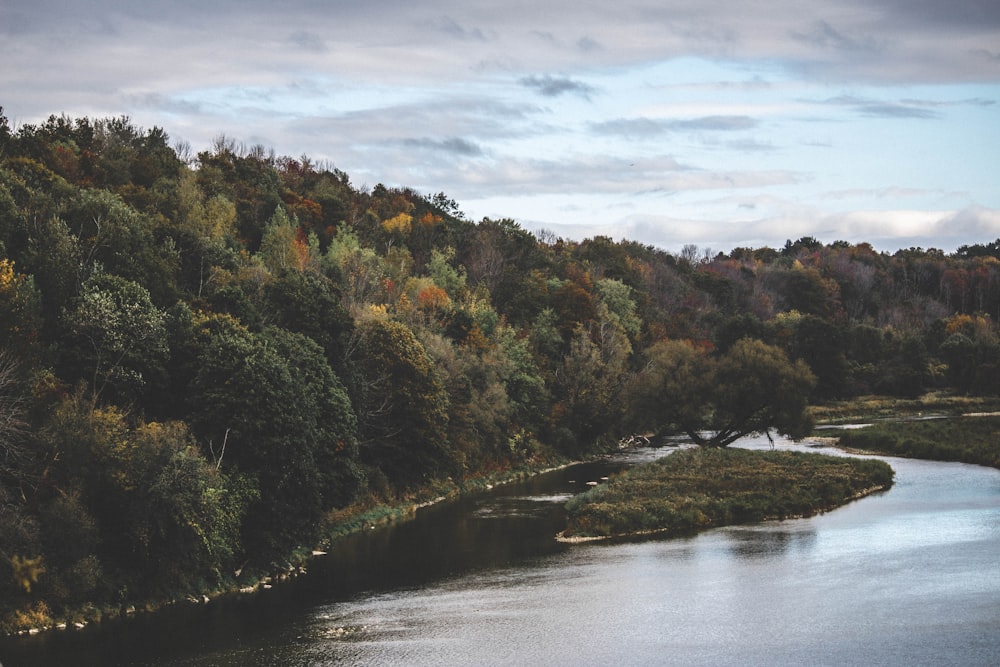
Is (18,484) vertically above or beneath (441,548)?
above

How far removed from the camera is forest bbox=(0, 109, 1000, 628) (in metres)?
45.7

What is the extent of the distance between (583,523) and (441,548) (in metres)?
8.35

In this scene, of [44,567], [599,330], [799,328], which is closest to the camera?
[44,567]

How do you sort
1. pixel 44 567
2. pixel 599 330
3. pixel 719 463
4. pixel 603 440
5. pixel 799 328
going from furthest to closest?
pixel 799 328
pixel 599 330
pixel 603 440
pixel 719 463
pixel 44 567

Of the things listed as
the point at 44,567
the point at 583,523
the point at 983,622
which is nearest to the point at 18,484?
the point at 44,567

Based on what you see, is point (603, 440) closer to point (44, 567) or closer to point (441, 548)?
point (441, 548)

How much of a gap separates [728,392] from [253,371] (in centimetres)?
4186

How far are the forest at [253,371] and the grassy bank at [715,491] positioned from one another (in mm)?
8581

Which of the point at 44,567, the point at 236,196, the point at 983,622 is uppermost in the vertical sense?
the point at 236,196

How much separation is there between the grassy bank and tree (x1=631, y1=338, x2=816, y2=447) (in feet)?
17.1

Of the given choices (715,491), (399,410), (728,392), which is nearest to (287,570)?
(399,410)

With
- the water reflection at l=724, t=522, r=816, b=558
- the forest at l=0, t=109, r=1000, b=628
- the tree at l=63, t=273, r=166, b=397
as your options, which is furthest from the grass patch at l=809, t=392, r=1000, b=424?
the tree at l=63, t=273, r=166, b=397

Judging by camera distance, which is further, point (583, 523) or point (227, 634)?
point (583, 523)

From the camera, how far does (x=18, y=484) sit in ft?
147
